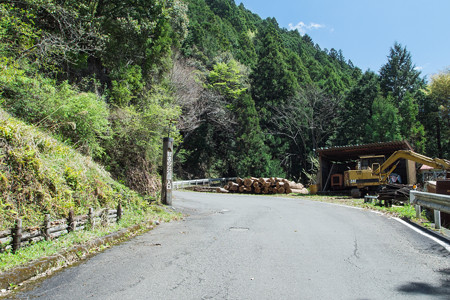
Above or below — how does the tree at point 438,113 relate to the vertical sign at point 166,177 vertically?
above

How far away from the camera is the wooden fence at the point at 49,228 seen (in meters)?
5.42

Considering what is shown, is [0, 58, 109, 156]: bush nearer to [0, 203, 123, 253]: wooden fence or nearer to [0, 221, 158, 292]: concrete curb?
[0, 203, 123, 253]: wooden fence

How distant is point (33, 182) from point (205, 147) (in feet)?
106

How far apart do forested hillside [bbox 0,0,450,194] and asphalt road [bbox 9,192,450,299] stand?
5.95 m

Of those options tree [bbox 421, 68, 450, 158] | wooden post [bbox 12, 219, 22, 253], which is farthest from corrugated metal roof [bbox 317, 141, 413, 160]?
wooden post [bbox 12, 219, 22, 253]

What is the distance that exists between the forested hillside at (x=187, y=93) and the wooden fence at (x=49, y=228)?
358cm

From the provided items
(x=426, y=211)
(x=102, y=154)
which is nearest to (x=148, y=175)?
(x=102, y=154)

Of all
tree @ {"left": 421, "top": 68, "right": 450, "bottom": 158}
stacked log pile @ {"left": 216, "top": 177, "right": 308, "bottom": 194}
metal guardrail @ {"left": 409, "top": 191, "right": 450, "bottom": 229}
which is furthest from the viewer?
tree @ {"left": 421, "top": 68, "right": 450, "bottom": 158}

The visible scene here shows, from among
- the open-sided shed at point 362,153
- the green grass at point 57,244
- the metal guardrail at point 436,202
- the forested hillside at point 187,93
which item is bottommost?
the green grass at point 57,244

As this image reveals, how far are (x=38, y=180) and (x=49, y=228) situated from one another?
139 cm

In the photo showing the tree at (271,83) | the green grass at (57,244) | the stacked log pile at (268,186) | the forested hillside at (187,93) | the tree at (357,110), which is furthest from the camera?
the tree at (271,83)

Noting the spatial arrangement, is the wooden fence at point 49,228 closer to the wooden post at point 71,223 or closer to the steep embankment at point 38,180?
the wooden post at point 71,223

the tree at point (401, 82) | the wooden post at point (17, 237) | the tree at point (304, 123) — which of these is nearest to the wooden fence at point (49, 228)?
the wooden post at point (17, 237)

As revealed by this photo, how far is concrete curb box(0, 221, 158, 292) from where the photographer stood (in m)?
4.50
